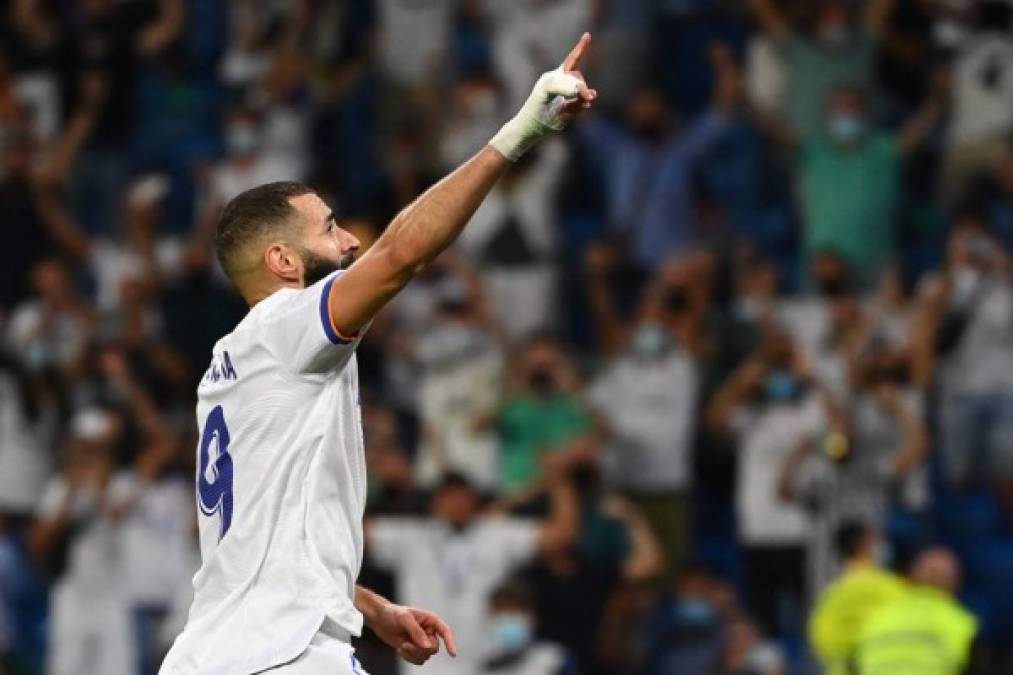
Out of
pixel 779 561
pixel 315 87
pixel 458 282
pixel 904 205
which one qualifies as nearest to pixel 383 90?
pixel 315 87

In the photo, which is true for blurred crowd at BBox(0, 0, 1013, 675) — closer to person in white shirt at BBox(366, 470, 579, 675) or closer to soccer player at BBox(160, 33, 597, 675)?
person in white shirt at BBox(366, 470, 579, 675)

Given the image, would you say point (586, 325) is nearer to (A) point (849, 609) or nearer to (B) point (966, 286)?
(B) point (966, 286)

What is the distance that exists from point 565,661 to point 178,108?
5430 millimetres

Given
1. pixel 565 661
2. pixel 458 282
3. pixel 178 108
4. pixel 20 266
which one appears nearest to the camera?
pixel 565 661

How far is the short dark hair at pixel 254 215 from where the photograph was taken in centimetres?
471

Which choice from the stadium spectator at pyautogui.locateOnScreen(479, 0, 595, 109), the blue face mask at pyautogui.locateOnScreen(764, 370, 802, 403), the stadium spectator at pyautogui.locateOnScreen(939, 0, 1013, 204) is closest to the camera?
the blue face mask at pyautogui.locateOnScreen(764, 370, 802, 403)

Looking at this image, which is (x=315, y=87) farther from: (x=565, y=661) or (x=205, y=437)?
(x=205, y=437)

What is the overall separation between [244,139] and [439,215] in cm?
873

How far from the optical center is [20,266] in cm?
1316

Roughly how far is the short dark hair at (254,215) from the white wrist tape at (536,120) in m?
0.57

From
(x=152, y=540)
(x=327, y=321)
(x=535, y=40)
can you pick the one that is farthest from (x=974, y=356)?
(x=327, y=321)

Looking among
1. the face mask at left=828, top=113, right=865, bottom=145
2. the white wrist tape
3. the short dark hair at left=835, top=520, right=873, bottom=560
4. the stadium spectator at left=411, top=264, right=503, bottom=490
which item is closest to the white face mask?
the face mask at left=828, top=113, right=865, bottom=145

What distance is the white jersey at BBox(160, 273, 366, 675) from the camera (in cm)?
447

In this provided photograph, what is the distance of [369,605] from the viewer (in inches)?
201
